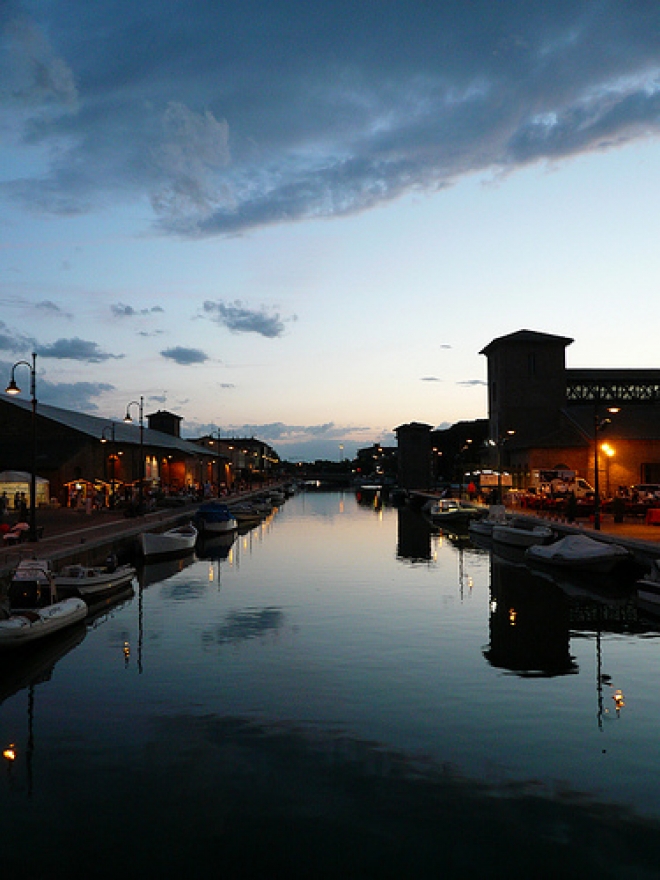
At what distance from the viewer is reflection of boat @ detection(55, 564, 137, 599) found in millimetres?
30516

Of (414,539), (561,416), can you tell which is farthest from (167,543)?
(561,416)

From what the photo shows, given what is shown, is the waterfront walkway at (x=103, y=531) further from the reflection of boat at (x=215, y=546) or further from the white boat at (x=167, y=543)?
the reflection of boat at (x=215, y=546)

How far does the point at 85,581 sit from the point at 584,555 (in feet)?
79.4

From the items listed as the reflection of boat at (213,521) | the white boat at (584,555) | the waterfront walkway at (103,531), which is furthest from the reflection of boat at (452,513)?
the white boat at (584,555)

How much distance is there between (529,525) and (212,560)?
2191 centimetres

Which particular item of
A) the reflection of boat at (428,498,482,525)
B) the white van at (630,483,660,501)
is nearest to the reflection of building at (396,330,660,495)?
the white van at (630,483,660,501)

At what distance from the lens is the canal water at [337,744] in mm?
10828

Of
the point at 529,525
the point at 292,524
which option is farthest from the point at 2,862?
the point at 292,524

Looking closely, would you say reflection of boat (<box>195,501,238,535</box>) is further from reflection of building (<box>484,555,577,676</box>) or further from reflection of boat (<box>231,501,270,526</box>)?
reflection of building (<box>484,555,577,676</box>)

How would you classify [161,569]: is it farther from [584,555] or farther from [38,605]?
[584,555]

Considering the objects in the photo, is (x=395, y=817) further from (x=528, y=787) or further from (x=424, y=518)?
(x=424, y=518)

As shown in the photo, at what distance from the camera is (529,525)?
165 feet

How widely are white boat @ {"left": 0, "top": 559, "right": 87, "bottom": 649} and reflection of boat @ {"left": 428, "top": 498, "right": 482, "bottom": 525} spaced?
178ft

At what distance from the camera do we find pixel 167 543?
4766 cm
